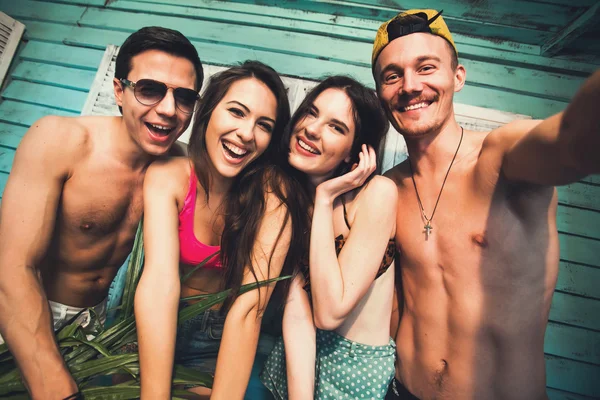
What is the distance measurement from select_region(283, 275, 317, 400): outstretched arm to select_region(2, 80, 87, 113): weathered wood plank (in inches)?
129

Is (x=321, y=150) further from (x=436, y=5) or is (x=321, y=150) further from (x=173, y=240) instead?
(x=436, y=5)

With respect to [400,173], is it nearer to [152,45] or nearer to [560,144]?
[560,144]

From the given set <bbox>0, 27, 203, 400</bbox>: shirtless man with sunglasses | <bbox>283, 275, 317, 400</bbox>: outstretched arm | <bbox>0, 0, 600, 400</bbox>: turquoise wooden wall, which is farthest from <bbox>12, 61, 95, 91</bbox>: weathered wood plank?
<bbox>283, 275, 317, 400</bbox>: outstretched arm

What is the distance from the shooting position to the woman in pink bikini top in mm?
1295

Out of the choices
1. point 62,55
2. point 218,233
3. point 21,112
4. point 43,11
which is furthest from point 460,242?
point 43,11

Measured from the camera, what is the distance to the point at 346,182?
1556mm

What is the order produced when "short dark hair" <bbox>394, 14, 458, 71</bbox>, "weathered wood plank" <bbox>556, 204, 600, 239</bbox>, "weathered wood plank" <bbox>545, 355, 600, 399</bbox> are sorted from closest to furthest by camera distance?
"short dark hair" <bbox>394, 14, 458, 71</bbox>
"weathered wood plank" <bbox>545, 355, 600, 399</bbox>
"weathered wood plank" <bbox>556, 204, 600, 239</bbox>

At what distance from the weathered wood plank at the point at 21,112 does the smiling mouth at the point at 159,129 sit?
2379 millimetres

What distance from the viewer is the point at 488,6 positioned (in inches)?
101

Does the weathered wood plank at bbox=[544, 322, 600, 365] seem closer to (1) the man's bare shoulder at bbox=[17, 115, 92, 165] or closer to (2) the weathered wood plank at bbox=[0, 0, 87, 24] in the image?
(1) the man's bare shoulder at bbox=[17, 115, 92, 165]

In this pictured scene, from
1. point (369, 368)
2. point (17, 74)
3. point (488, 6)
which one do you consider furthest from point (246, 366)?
point (17, 74)

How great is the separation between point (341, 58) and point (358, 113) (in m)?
1.43

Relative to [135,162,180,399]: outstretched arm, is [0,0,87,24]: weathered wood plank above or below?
above

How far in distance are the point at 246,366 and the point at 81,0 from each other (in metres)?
4.42
